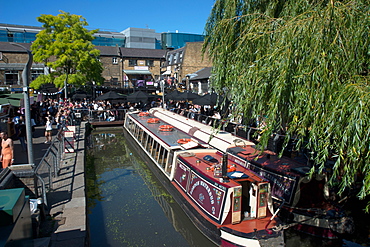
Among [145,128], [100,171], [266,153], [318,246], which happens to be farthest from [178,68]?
[318,246]

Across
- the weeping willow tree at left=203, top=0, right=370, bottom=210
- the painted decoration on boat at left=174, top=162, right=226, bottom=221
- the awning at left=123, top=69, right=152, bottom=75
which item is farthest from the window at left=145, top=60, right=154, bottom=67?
the weeping willow tree at left=203, top=0, right=370, bottom=210

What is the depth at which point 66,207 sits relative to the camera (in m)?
7.97

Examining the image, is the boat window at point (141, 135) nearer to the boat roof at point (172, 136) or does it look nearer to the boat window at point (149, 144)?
the boat roof at point (172, 136)

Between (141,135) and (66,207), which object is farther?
(141,135)

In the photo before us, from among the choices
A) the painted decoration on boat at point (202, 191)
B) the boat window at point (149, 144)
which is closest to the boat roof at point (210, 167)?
the painted decoration on boat at point (202, 191)

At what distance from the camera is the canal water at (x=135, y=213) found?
26.5ft

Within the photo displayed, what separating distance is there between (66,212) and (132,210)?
2.60 m

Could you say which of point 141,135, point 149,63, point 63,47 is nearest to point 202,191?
point 141,135

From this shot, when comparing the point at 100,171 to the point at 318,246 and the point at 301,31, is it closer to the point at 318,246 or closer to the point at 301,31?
the point at 318,246

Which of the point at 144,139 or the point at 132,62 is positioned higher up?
the point at 132,62

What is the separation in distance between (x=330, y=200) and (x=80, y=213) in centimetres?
695

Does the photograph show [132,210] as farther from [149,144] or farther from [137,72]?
[137,72]

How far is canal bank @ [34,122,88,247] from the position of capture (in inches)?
249

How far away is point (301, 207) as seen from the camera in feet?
27.2
